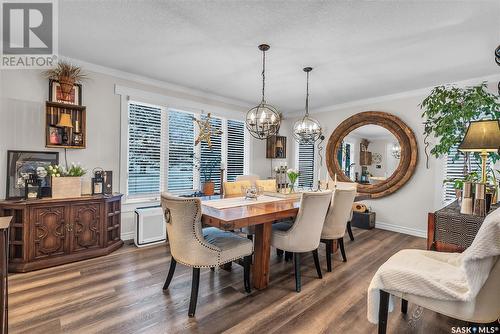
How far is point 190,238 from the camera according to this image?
2.02 metres

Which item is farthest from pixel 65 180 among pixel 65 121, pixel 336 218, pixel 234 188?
pixel 336 218

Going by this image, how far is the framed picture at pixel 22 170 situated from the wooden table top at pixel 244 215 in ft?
6.84

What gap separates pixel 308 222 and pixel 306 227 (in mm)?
56

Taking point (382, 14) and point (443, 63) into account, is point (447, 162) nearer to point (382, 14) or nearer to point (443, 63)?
point (443, 63)

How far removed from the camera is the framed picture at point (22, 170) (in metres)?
2.84

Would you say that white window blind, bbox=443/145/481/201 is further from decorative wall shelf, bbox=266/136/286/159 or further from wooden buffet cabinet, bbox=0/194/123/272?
wooden buffet cabinet, bbox=0/194/123/272

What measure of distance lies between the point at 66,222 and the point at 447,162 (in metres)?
5.65

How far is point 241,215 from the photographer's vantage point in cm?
213

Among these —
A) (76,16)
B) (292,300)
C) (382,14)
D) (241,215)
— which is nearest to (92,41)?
(76,16)

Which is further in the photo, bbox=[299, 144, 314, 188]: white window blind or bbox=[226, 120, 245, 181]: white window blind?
→ bbox=[299, 144, 314, 188]: white window blind

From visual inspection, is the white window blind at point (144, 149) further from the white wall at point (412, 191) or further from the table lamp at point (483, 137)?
the white wall at point (412, 191)

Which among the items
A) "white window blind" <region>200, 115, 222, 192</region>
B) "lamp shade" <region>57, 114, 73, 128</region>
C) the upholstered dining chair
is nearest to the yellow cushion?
"white window blind" <region>200, 115, 222, 192</region>

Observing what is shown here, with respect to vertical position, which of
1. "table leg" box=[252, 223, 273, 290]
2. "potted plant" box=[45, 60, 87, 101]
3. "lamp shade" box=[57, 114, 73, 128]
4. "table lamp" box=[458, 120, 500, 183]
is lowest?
"table leg" box=[252, 223, 273, 290]

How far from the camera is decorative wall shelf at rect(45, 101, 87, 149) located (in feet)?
10.00
